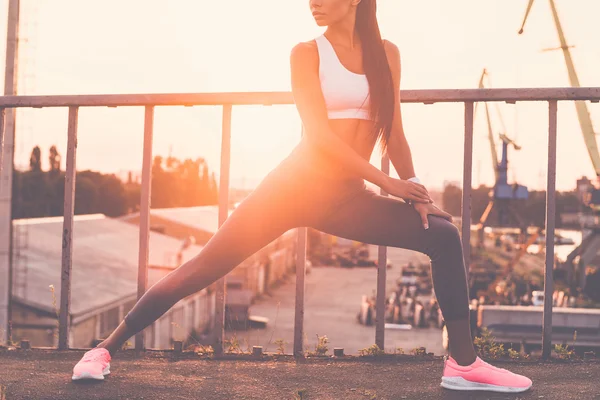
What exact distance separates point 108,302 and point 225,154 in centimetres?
1306

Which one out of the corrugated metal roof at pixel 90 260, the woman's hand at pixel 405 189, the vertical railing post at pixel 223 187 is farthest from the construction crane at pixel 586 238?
the woman's hand at pixel 405 189

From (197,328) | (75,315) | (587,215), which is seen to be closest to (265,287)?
(197,328)

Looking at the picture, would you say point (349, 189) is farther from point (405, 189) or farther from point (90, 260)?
point (90, 260)

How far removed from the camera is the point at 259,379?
2365mm

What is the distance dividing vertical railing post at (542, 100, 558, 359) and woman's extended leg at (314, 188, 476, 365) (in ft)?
2.38

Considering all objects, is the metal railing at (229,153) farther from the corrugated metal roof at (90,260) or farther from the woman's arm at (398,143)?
the corrugated metal roof at (90,260)

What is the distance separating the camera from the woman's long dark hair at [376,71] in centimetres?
210

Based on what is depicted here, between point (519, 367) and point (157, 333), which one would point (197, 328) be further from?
point (519, 367)

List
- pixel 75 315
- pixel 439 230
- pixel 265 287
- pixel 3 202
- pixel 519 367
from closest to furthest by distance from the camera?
1. pixel 439 230
2. pixel 519 367
3. pixel 75 315
4. pixel 3 202
5. pixel 265 287

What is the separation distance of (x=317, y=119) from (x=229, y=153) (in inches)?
35.6

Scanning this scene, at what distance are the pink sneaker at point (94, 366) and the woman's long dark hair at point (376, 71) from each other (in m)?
1.26

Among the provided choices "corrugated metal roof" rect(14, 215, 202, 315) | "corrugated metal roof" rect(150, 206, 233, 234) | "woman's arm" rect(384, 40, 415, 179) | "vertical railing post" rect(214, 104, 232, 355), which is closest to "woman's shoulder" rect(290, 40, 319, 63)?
"woman's arm" rect(384, 40, 415, 179)

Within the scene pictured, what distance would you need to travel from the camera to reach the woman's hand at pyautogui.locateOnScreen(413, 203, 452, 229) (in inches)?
81.0

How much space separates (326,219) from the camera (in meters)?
2.12
